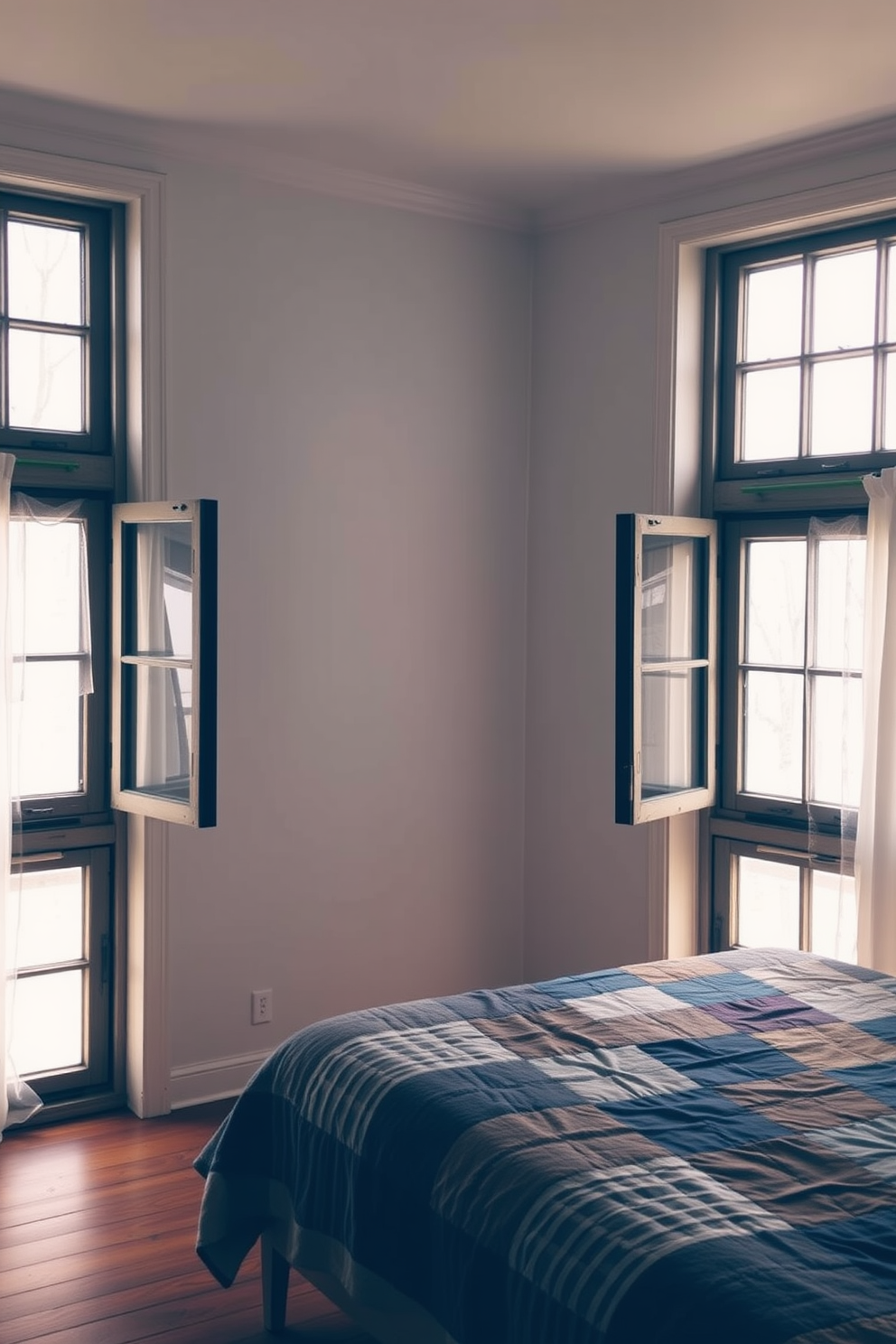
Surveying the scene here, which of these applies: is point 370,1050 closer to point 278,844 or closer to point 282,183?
point 278,844

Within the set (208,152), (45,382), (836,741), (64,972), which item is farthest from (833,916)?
(208,152)

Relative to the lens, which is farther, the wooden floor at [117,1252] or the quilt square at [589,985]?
the quilt square at [589,985]

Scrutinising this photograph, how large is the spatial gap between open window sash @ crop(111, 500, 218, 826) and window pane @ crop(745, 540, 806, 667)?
1787 millimetres

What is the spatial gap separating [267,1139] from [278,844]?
1579 mm

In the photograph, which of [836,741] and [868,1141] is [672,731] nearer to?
[836,741]

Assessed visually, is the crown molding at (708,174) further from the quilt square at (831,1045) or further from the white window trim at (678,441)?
the quilt square at (831,1045)

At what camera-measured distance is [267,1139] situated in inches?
112

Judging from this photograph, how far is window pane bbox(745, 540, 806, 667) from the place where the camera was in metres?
4.19

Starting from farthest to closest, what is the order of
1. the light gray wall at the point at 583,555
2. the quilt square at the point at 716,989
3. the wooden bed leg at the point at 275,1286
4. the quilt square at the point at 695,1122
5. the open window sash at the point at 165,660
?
the light gray wall at the point at 583,555
the open window sash at the point at 165,660
the quilt square at the point at 716,989
the wooden bed leg at the point at 275,1286
the quilt square at the point at 695,1122

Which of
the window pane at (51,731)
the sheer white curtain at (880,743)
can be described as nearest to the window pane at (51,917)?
the window pane at (51,731)

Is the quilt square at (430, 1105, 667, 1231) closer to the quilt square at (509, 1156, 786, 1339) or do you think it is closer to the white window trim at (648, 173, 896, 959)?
the quilt square at (509, 1156, 786, 1339)

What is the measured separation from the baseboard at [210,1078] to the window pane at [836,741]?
1.96 m

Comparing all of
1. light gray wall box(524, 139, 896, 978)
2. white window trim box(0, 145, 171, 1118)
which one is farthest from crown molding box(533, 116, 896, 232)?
white window trim box(0, 145, 171, 1118)

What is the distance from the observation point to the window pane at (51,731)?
13.2 ft
